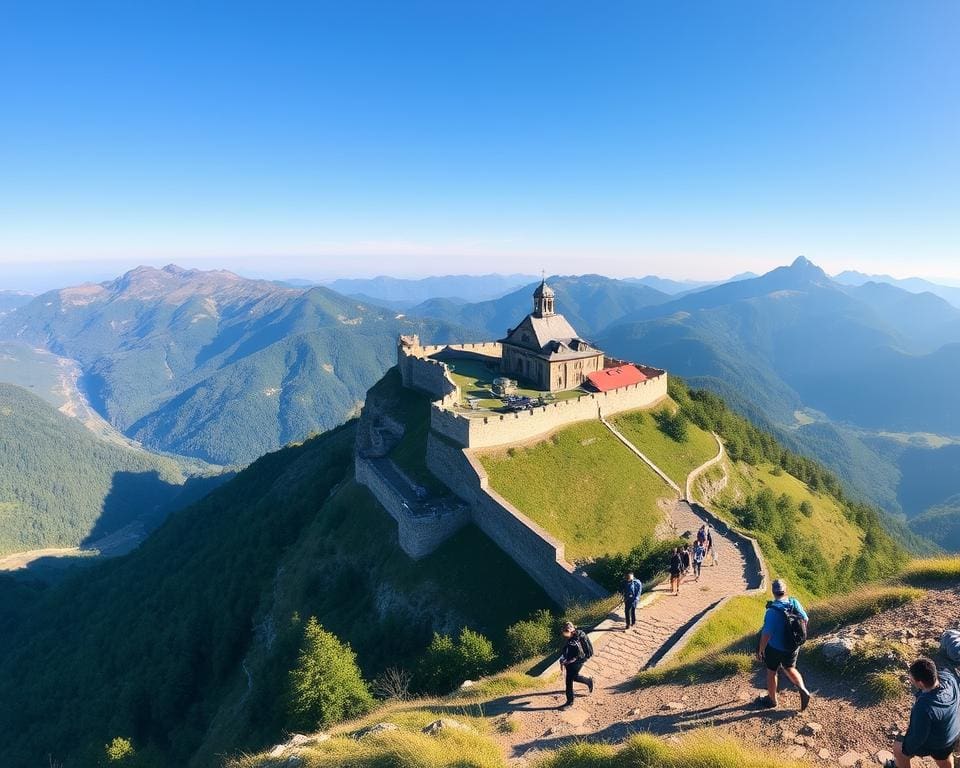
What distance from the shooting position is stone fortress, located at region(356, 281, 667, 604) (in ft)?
123

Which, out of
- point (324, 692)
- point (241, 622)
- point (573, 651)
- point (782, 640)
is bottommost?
point (241, 622)

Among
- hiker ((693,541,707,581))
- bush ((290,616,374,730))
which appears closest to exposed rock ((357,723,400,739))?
bush ((290,616,374,730))

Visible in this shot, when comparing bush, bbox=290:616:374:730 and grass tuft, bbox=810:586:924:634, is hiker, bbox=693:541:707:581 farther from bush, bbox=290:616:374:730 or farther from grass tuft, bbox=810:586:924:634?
bush, bbox=290:616:374:730

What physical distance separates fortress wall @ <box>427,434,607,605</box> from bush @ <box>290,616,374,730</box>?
41.0ft

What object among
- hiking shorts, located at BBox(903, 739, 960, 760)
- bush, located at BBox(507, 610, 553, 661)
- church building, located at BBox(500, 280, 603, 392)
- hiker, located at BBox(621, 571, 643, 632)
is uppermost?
church building, located at BBox(500, 280, 603, 392)

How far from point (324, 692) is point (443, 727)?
656 inches

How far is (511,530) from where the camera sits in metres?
38.2

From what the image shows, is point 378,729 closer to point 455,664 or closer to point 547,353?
point 455,664

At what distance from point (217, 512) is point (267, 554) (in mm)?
48780

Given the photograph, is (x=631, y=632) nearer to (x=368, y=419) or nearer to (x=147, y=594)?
(x=368, y=419)

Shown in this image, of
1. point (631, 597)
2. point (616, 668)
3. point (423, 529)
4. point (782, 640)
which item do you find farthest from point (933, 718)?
point (423, 529)

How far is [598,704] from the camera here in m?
17.2

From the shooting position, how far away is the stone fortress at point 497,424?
3738cm

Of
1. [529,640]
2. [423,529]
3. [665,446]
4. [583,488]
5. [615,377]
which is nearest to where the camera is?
[529,640]
